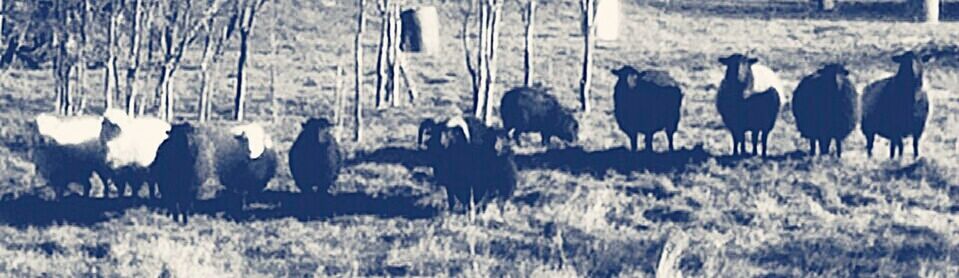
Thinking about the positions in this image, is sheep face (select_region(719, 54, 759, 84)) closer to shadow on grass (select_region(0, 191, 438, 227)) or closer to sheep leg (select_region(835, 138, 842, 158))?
sheep leg (select_region(835, 138, 842, 158))

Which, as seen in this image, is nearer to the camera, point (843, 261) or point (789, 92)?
point (843, 261)

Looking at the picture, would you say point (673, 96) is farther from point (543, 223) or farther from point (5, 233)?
point (5, 233)

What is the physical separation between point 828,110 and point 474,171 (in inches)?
237

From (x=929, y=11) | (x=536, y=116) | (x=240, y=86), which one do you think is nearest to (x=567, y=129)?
(x=536, y=116)

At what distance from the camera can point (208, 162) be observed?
16.0 metres

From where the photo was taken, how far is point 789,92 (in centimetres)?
2981

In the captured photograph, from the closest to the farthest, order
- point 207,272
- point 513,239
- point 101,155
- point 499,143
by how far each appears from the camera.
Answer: point 207,272
point 513,239
point 101,155
point 499,143

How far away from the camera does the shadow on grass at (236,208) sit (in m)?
15.1

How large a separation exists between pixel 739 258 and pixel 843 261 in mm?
859

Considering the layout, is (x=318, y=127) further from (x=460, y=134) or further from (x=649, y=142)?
(x=649, y=142)

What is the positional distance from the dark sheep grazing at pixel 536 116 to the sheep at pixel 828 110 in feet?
11.6

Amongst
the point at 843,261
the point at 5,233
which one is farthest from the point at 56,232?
the point at 843,261

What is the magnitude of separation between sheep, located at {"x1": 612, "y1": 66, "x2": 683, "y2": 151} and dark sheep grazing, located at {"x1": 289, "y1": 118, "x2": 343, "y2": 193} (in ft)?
15.8

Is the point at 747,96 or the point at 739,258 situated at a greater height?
the point at 747,96
